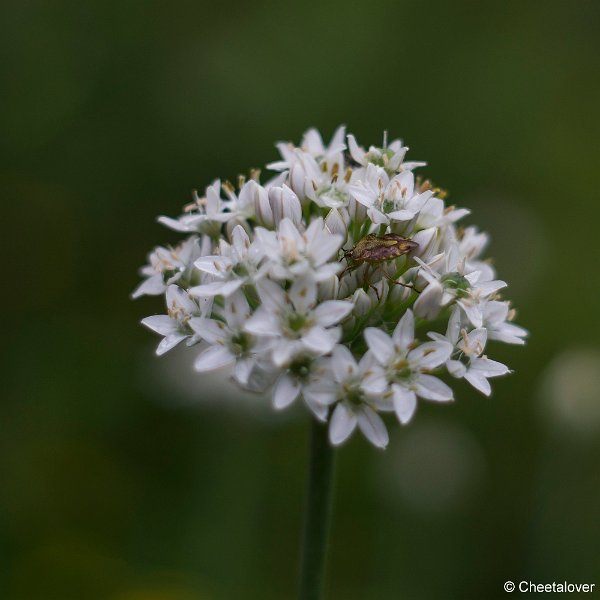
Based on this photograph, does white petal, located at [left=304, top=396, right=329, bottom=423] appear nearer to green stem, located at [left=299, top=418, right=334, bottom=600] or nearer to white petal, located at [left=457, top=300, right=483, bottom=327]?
green stem, located at [left=299, top=418, right=334, bottom=600]

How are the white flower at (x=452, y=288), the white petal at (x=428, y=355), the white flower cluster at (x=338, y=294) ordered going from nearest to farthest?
the white flower cluster at (x=338, y=294)
the white petal at (x=428, y=355)
the white flower at (x=452, y=288)

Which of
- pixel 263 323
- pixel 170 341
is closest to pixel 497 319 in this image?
pixel 263 323

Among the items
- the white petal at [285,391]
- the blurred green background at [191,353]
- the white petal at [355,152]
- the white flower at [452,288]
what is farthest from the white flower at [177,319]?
the blurred green background at [191,353]

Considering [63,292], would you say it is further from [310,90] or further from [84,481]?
[310,90]

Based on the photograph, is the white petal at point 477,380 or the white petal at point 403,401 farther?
the white petal at point 477,380

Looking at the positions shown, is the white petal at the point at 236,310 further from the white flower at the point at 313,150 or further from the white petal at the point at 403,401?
the white flower at the point at 313,150

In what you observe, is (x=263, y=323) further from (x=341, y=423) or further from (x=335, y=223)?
(x=335, y=223)

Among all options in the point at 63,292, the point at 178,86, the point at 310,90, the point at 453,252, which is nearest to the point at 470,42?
the point at 310,90
